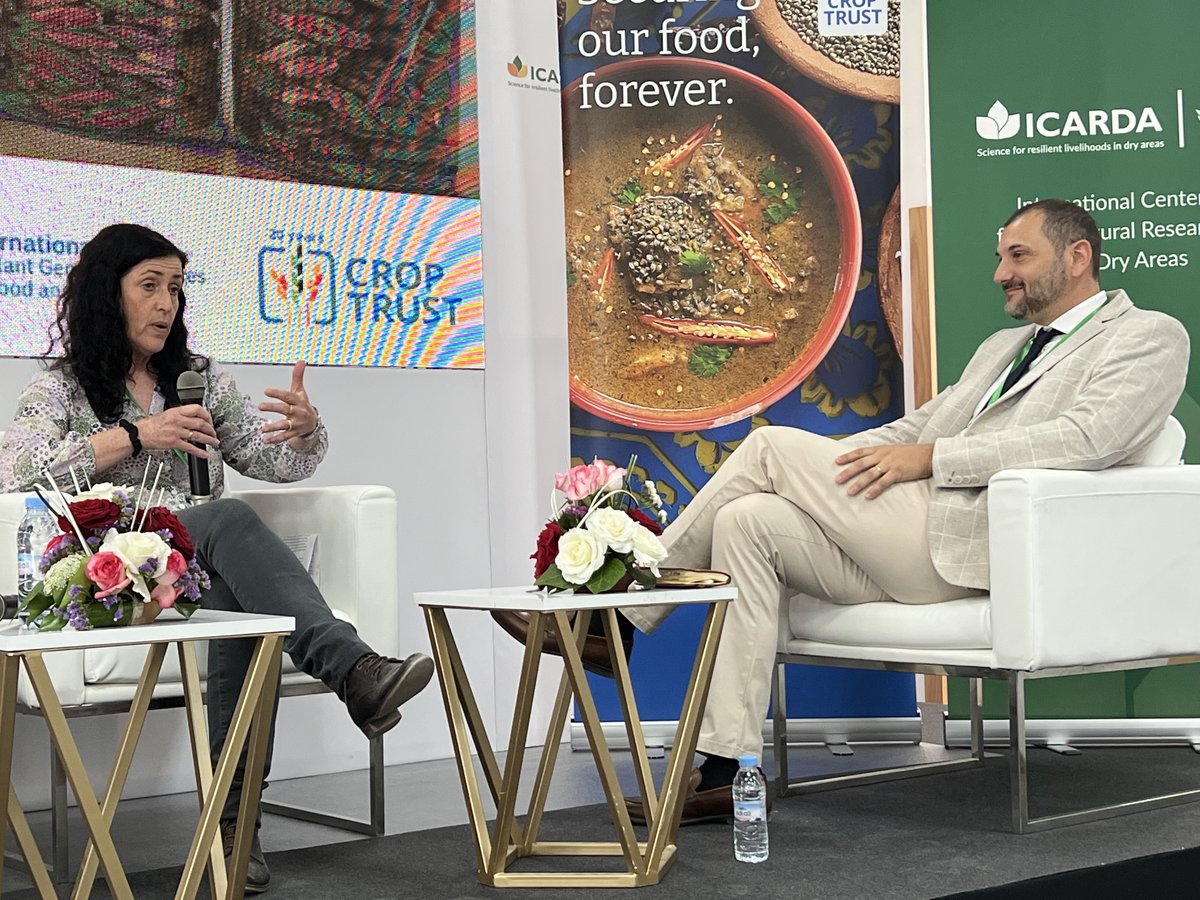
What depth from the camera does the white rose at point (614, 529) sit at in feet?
7.76

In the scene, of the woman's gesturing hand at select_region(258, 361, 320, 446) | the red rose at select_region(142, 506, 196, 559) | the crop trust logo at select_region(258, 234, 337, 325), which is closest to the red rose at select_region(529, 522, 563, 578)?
the red rose at select_region(142, 506, 196, 559)

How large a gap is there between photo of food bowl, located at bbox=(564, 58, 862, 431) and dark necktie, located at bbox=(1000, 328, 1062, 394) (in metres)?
0.74

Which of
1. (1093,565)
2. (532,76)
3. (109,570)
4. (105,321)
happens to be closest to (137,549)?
(109,570)

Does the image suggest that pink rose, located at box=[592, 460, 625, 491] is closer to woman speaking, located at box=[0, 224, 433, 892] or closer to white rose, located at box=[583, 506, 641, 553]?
white rose, located at box=[583, 506, 641, 553]

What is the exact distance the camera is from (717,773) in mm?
2871

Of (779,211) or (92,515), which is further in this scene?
(779,211)

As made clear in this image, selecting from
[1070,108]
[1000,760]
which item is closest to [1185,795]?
[1000,760]

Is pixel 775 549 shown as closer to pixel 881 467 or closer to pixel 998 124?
pixel 881 467

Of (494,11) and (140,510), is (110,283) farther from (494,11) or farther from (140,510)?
(494,11)

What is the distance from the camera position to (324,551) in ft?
10.1

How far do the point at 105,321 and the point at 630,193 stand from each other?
5.03 ft

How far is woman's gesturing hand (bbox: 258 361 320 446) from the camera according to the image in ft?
10.3

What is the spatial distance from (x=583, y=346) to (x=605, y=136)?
59 cm

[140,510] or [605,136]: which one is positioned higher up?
[605,136]
